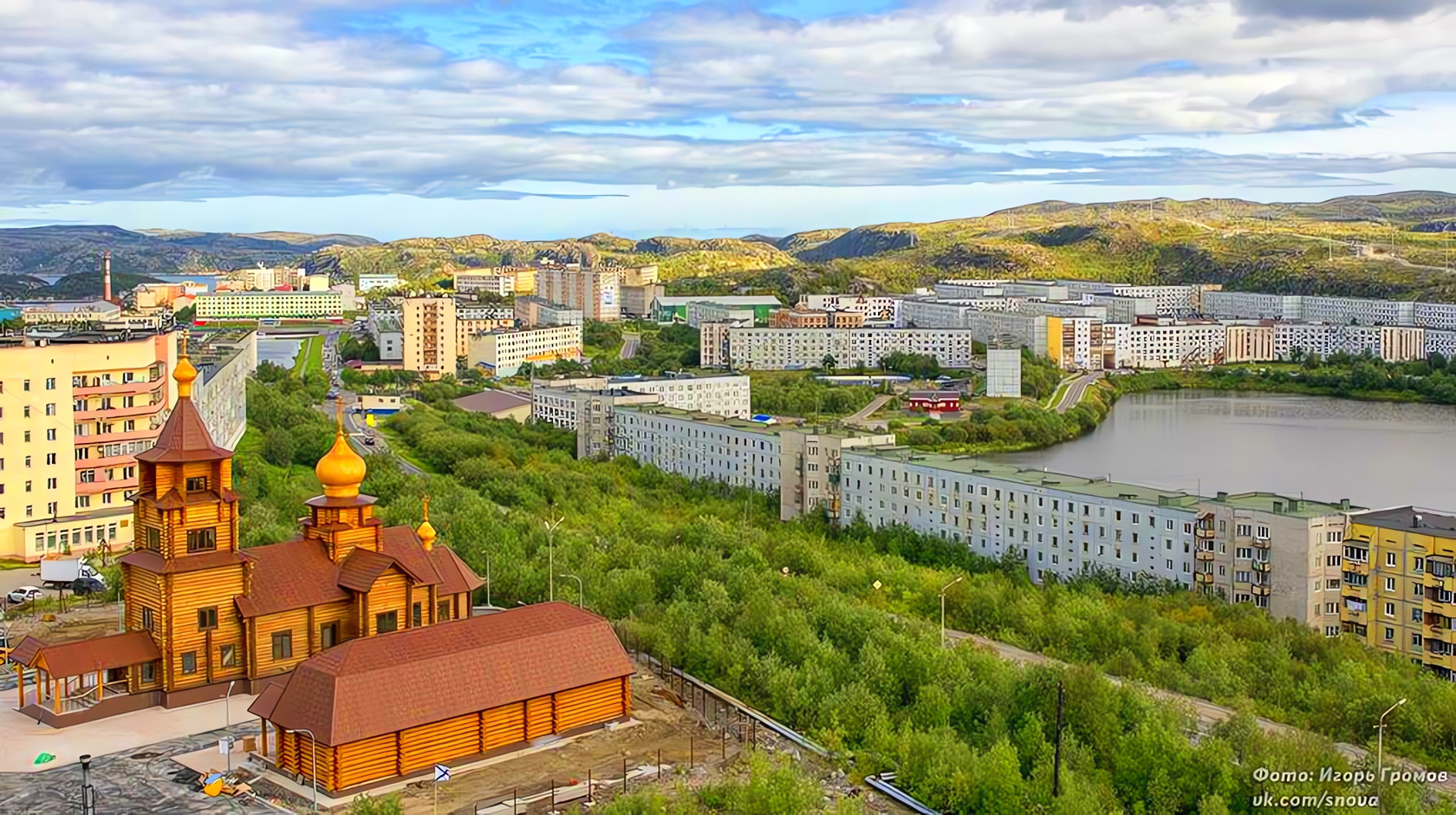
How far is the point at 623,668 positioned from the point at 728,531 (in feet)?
33.3

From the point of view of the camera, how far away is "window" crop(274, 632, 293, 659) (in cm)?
1564

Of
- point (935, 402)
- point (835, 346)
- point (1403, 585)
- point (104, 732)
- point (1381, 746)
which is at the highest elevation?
point (835, 346)

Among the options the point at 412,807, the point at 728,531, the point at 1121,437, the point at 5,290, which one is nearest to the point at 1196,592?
the point at 728,531

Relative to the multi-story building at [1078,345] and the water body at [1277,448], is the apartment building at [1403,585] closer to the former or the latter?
the water body at [1277,448]

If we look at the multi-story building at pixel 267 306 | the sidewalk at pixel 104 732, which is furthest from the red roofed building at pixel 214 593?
the multi-story building at pixel 267 306

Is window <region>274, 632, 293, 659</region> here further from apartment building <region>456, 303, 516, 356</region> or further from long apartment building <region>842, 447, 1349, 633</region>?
apartment building <region>456, 303, 516, 356</region>

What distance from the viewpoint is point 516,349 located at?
63781 millimetres

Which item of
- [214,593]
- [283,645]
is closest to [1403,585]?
[283,645]

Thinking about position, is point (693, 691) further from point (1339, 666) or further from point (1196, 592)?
point (1196, 592)

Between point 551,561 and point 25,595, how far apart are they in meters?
7.42

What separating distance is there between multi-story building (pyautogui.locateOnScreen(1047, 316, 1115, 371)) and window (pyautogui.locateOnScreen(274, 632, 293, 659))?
5695 cm

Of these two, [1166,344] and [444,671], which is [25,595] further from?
[1166,344]

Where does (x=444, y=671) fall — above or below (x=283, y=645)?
above

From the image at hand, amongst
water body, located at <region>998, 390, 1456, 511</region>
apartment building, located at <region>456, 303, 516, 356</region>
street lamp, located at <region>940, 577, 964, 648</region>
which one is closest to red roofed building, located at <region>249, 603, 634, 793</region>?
street lamp, located at <region>940, 577, 964, 648</region>
